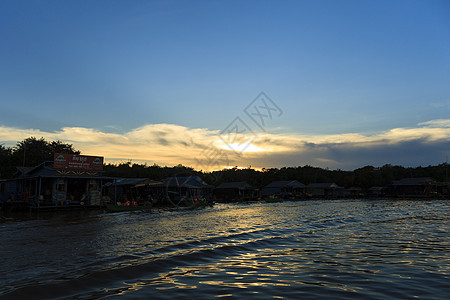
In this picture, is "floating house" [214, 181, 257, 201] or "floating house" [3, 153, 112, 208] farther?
"floating house" [214, 181, 257, 201]

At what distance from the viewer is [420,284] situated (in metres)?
7.07

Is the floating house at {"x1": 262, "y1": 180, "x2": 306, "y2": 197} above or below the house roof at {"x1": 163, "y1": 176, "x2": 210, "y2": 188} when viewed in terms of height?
below

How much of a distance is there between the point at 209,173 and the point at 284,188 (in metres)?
31.9

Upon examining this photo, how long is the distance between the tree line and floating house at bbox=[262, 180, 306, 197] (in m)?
4.52

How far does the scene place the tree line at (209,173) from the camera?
54356 millimetres

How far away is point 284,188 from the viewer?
80438 millimetres

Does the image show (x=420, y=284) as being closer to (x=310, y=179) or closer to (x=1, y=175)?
(x=1, y=175)

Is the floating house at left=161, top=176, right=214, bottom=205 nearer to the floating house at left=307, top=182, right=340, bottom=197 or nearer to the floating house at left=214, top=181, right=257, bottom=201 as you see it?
the floating house at left=214, top=181, right=257, bottom=201

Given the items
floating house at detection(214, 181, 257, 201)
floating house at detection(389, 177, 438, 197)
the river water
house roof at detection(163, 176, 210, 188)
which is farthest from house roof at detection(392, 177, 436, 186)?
the river water

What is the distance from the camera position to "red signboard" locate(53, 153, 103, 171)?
101ft

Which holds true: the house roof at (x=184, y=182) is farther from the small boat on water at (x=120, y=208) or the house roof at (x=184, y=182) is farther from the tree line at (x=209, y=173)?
the tree line at (x=209, y=173)

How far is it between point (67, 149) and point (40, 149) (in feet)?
18.5

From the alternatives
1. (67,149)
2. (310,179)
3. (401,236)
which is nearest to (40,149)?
(67,149)

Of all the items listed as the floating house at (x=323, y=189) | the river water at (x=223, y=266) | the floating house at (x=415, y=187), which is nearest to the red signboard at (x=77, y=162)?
the river water at (x=223, y=266)
